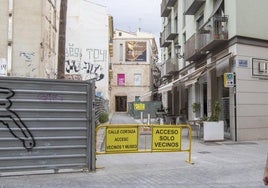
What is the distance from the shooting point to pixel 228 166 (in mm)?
11391

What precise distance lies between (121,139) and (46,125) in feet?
6.59

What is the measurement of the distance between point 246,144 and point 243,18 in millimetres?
5549

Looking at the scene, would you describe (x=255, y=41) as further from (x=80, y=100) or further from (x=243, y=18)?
(x=80, y=100)

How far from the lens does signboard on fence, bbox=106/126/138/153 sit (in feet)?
35.8

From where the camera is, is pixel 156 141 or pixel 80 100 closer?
pixel 80 100

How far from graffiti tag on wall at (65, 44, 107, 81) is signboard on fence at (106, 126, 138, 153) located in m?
40.8

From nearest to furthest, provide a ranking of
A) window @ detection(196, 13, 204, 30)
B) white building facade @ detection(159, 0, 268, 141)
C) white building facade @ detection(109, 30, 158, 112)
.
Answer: white building facade @ detection(159, 0, 268, 141)
window @ detection(196, 13, 204, 30)
white building facade @ detection(109, 30, 158, 112)

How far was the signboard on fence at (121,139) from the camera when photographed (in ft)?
35.8

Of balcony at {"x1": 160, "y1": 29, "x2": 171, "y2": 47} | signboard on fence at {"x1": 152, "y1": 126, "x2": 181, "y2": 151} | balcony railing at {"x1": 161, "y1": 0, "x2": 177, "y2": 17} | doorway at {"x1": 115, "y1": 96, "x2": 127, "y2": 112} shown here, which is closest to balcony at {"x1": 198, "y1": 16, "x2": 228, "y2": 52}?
signboard on fence at {"x1": 152, "y1": 126, "x2": 181, "y2": 151}

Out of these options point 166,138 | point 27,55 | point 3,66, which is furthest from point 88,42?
point 166,138

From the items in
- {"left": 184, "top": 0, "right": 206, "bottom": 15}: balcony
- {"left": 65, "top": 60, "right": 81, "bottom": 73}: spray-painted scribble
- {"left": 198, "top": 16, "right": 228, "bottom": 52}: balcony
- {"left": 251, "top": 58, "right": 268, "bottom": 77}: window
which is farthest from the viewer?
{"left": 65, "top": 60, "right": 81, "bottom": 73}: spray-painted scribble

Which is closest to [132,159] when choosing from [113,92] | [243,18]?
[243,18]

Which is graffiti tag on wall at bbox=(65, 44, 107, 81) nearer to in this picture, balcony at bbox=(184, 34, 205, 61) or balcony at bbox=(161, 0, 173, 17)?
balcony at bbox=(161, 0, 173, 17)

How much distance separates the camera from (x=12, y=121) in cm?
962
